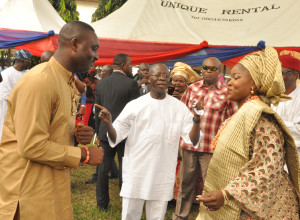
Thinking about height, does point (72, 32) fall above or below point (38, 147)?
above

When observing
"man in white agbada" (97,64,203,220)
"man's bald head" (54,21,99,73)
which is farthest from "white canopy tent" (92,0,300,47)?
"man's bald head" (54,21,99,73)

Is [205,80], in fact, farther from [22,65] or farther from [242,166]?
[22,65]

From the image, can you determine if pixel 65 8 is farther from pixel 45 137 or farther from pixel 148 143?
pixel 45 137

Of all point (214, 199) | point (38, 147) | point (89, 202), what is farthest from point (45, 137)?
point (89, 202)

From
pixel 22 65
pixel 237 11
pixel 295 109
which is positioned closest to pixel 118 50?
pixel 22 65

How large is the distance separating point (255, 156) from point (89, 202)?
369cm

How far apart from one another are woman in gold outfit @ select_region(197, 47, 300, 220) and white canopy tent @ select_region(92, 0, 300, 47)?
3.53 meters

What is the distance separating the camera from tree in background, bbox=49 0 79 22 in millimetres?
16656

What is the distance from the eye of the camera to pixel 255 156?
2.09m

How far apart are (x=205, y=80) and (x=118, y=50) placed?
210 cm

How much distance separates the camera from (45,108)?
5.64ft

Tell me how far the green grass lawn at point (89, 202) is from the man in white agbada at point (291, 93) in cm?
215

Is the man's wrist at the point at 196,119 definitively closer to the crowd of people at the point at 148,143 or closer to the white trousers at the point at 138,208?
the crowd of people at the point at 148,143

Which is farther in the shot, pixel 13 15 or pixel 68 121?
pixel 13 15
